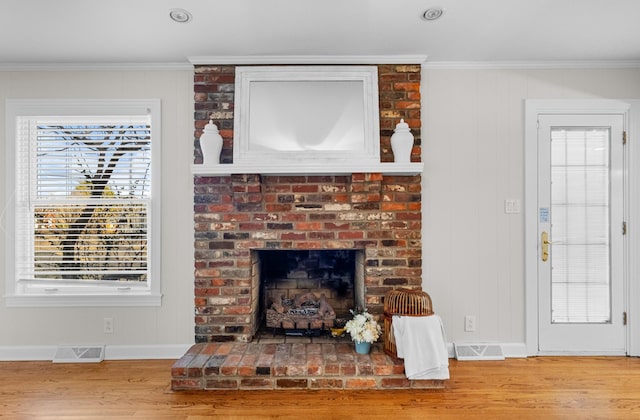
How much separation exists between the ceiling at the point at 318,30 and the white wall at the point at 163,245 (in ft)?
0.52

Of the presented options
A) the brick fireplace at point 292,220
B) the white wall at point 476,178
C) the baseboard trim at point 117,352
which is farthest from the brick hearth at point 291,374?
the white wall at point 476,178

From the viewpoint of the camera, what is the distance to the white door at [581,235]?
9.44 ft

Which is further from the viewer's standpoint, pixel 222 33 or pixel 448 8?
pixel 222 33

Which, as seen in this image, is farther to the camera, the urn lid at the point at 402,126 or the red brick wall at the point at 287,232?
Result: the red brick wall at the point at 287,232

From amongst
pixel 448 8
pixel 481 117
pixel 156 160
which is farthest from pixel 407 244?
pixel 156 160

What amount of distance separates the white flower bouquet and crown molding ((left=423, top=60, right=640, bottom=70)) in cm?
205

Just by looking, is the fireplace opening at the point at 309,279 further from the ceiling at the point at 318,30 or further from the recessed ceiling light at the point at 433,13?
the recessed ceiling light at the point at 433,13

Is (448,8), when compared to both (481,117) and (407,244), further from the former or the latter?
(407,244)

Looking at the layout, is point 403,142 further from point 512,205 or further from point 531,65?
point 531,65

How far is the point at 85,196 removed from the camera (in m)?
2.94

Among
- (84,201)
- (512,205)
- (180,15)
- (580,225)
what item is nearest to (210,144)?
(180,15)

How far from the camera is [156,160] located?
2.88 meters

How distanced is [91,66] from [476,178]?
3.27 m

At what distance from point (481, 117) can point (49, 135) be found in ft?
11.7
